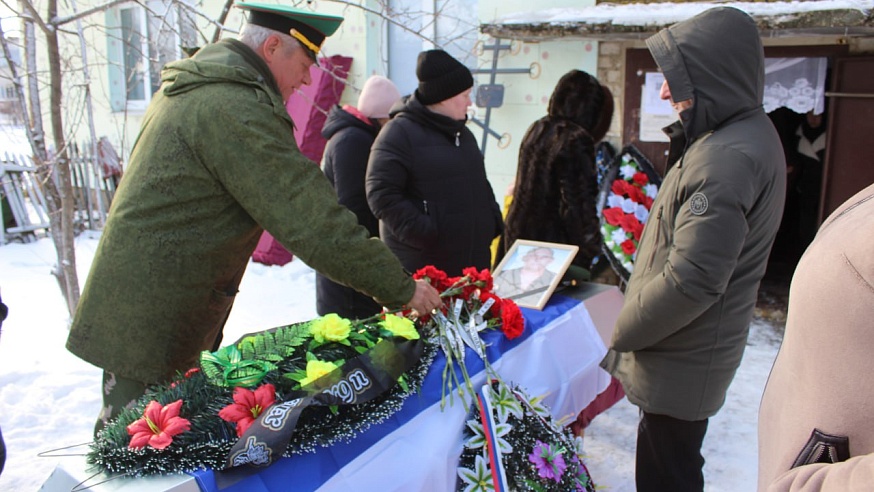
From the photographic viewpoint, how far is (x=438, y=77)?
3379 mm

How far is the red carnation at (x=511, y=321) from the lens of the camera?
2.29 m

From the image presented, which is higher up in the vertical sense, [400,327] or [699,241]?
[699,241]

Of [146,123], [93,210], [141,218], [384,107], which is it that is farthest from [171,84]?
[93,210]

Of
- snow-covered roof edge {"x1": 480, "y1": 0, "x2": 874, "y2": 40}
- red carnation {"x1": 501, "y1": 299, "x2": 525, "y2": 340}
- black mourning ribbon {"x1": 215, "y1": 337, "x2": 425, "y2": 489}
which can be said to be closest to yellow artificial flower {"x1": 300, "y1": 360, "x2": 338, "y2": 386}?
black mourning ribbon {"x1": 215, "y1": 337, "x2": 425, "y2": 489}

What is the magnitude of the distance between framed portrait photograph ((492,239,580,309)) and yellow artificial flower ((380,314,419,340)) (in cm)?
69

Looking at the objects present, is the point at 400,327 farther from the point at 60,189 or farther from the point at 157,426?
the point at 60,189

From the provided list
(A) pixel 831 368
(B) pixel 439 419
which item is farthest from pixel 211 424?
(A) pixel 831 368

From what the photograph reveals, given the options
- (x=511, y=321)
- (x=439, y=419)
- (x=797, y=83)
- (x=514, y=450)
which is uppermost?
(x=797, y=83)

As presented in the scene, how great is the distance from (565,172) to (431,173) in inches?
29.4

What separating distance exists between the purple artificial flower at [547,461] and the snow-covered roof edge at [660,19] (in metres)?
3.59

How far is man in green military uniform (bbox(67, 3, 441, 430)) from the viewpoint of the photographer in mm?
1926

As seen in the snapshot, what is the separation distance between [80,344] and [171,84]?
84cm

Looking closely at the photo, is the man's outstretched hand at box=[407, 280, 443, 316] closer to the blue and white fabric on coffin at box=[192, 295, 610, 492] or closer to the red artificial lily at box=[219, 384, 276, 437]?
the blue and white fabric on coffin at box=[192, 295, 610, 492]

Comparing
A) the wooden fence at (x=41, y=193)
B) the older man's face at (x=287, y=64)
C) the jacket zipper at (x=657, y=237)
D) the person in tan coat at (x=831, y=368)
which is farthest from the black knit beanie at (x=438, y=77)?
the wooden fence at (x=41, y=193)
